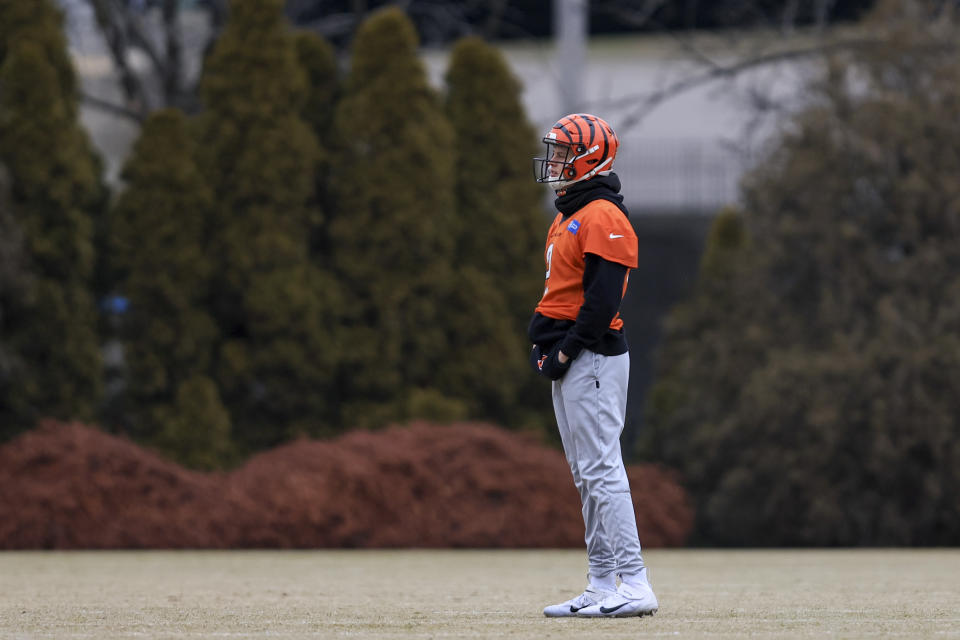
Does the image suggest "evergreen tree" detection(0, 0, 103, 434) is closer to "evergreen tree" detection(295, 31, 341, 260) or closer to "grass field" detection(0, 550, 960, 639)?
"evergreen tree" detection(295, 31, 341, 260)

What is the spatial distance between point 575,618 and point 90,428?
8.15 metres

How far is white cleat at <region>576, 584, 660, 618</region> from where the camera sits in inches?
248

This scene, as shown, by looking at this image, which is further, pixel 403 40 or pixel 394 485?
pixel 403 40

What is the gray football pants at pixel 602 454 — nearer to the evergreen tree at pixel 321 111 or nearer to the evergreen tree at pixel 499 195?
the evergreen tree at pixel 499 195

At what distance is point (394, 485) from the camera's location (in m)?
13.0

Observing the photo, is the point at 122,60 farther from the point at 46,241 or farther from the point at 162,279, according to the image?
the point at 46,241

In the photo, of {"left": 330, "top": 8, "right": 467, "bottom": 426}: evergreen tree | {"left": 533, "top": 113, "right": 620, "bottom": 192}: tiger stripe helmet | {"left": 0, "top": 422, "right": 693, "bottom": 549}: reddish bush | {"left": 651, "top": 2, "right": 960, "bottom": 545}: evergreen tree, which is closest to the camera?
{"left": 533, "top": 113, "right": 620, "bottom": 192}: tiger stripe helmet

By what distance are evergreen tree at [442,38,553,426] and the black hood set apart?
9553 millimetres

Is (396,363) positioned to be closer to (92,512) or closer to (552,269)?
(92,512)

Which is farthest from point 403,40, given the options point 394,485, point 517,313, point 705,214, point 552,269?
point 552,269

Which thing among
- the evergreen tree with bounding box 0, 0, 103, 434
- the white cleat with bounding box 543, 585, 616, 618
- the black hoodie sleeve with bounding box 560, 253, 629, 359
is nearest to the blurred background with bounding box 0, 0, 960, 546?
the evergreen tree with bounding box 0, 0, 103, 434

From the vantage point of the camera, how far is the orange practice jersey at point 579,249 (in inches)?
247

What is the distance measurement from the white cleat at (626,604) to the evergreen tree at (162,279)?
894cm

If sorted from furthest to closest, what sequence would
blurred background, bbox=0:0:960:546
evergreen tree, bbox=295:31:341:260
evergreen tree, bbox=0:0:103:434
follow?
evergreen tree, bbox=295:31:341:260, evergreen tree, bbox=0:0:103:434, blurred background, bbox=0:0:960:546
